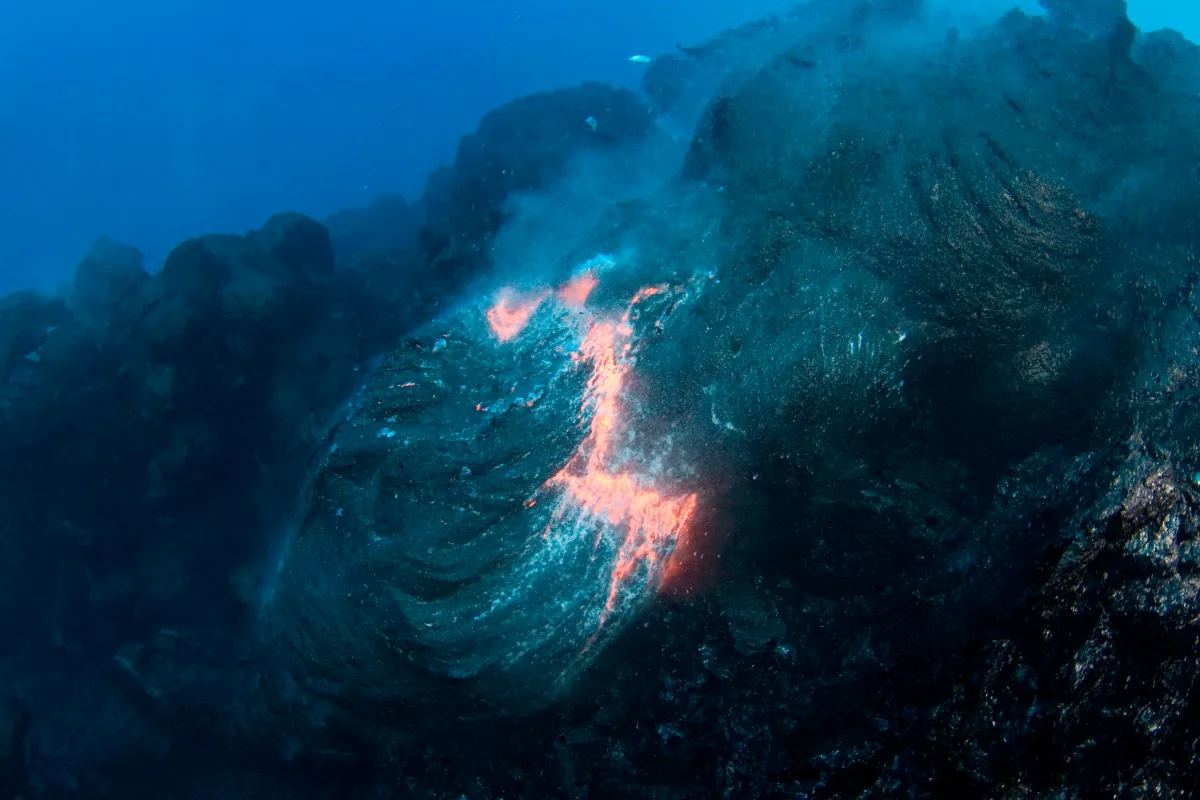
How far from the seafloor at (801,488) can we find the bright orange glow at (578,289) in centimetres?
4

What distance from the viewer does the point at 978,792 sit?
263 cm

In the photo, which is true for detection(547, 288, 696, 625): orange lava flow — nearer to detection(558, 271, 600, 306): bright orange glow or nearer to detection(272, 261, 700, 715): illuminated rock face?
detection(272, 261, 700, 715): illuminated rock face

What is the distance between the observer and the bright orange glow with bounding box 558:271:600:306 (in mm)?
5059

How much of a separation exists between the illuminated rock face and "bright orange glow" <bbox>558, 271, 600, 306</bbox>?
12.6 inches

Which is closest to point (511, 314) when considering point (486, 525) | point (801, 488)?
point (486, 525)

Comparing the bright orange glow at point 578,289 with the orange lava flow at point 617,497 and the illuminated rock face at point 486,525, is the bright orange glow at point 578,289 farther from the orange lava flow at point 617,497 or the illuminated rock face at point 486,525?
the orange lava flow at point 617,497

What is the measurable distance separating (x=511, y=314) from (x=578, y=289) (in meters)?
0.68

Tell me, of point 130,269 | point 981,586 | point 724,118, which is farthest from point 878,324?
point 130,269

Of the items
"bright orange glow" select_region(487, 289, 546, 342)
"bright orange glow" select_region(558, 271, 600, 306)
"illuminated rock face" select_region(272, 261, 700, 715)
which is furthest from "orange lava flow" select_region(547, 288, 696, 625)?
"bright orange glow" select_region(487, 289, 546, 342)

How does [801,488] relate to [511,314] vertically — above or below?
below

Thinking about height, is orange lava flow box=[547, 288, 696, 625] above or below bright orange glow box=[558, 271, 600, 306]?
below

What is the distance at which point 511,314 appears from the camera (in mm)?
5336

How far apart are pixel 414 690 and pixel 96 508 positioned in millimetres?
5973

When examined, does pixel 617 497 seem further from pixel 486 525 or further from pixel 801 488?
pixel 801 488
